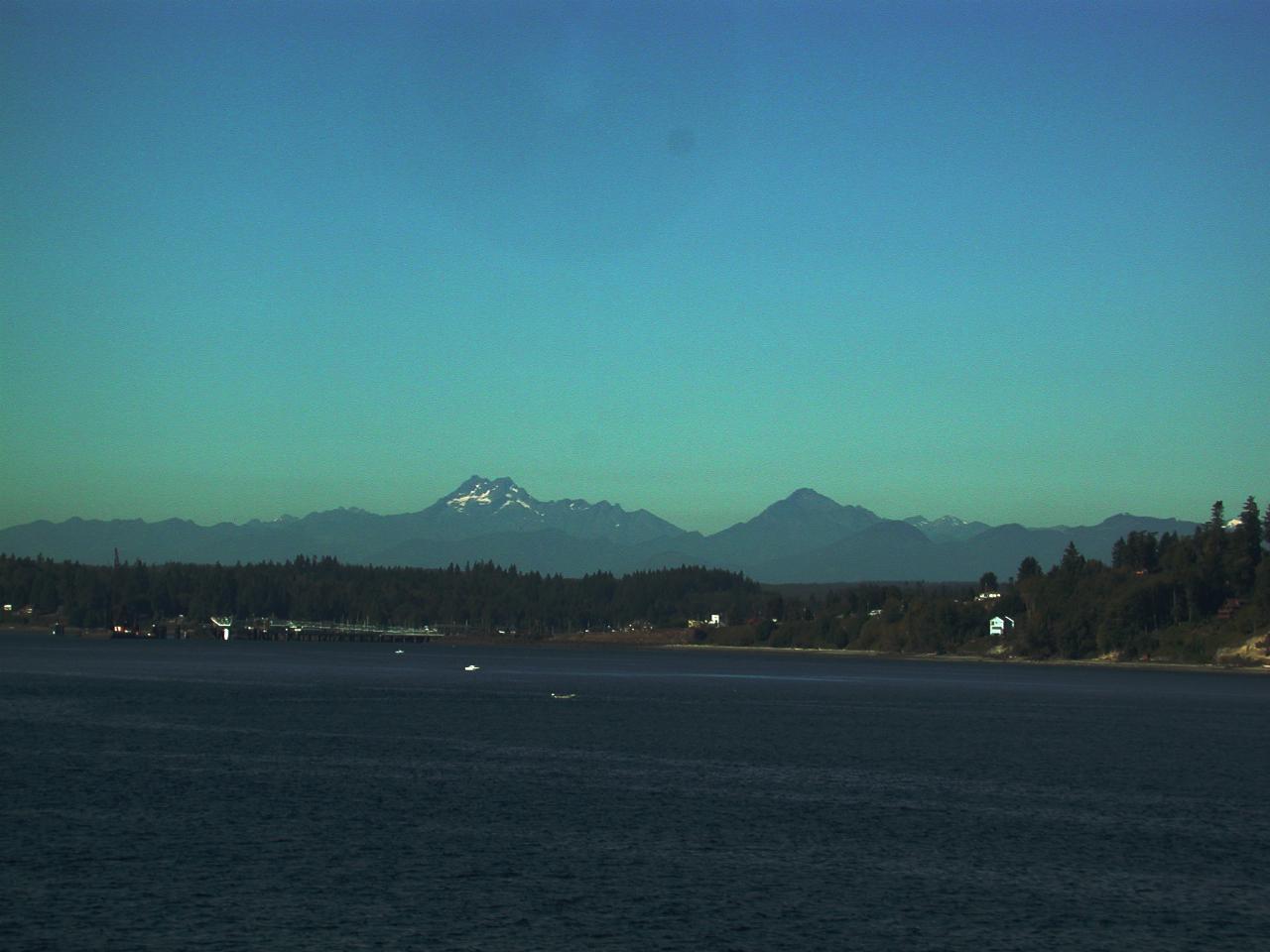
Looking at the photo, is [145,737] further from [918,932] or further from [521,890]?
[918,932]

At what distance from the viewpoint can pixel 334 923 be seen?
56.3 m

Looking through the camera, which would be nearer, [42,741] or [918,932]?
[918,932]

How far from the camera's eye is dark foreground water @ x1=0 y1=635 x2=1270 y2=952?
186 ft

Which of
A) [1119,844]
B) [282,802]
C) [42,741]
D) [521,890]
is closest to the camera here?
[521,890]

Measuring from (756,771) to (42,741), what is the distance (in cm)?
5866

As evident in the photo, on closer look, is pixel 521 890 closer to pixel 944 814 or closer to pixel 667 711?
pixel 944 814

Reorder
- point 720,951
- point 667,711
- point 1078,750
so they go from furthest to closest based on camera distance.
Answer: point 667,711
point 1078,750
point 720,951

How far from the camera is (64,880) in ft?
209

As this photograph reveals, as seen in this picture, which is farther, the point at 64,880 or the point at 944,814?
the point at 944,814

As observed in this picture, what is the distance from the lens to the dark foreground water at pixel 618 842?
56750 mm

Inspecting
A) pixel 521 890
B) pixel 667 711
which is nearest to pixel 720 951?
pixel 521 890

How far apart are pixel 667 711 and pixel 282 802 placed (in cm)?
10091

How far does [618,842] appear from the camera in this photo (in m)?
75.8

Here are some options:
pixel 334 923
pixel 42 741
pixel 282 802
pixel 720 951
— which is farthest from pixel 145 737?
pixel 720 951
